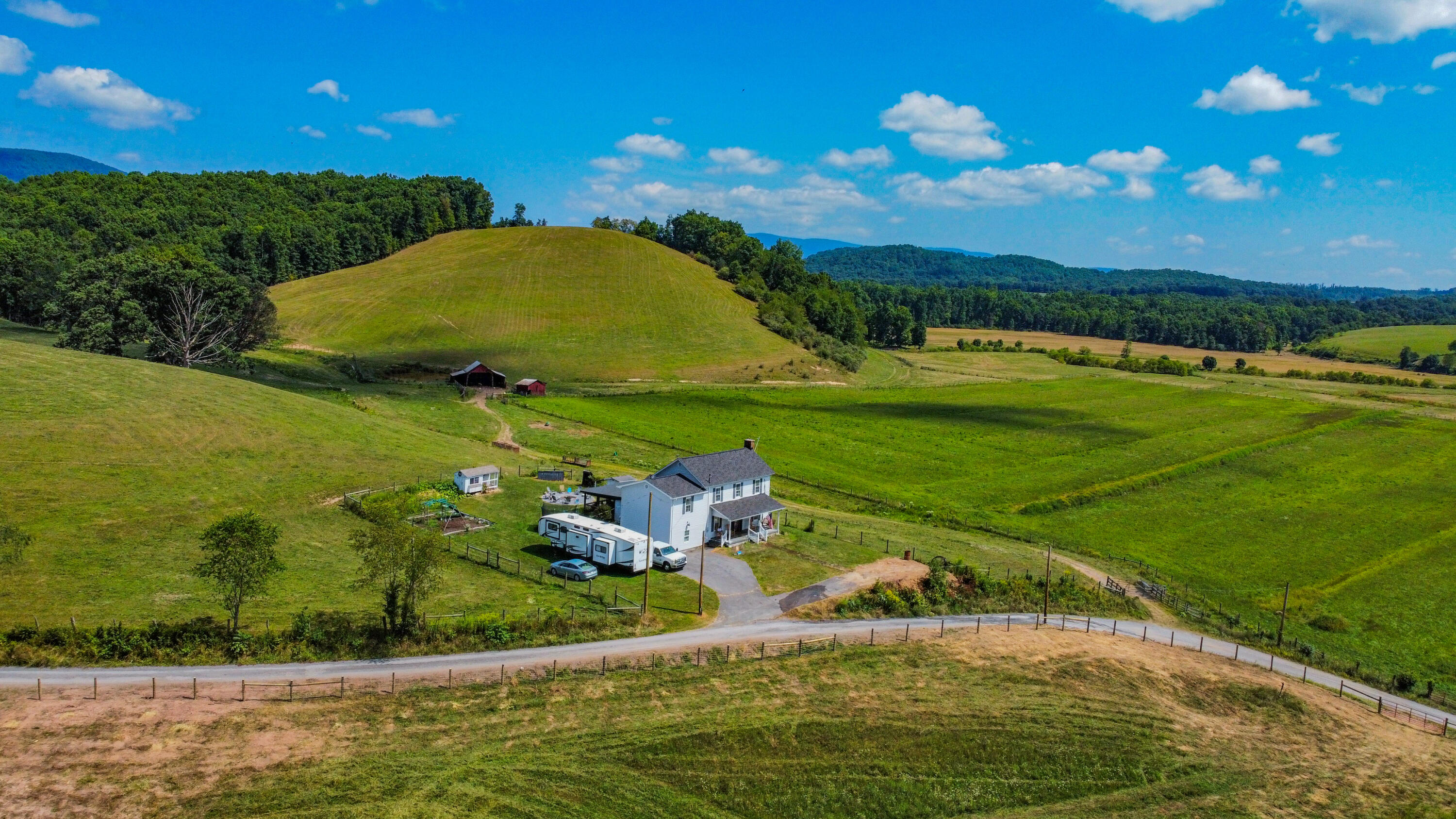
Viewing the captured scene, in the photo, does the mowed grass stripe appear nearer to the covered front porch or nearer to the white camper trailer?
the covered front porch

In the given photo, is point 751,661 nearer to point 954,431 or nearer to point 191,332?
point 954,431

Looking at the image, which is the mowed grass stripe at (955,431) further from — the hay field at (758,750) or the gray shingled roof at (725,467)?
the hay field at (758,750)

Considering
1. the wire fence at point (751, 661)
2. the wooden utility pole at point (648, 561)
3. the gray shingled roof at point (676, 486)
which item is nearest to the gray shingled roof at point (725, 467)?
the gray shingled roof at point (676, 486)

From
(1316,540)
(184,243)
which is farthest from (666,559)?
(184,243)

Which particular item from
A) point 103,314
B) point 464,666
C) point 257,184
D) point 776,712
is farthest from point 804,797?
point 257,184

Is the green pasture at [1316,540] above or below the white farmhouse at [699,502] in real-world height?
below
